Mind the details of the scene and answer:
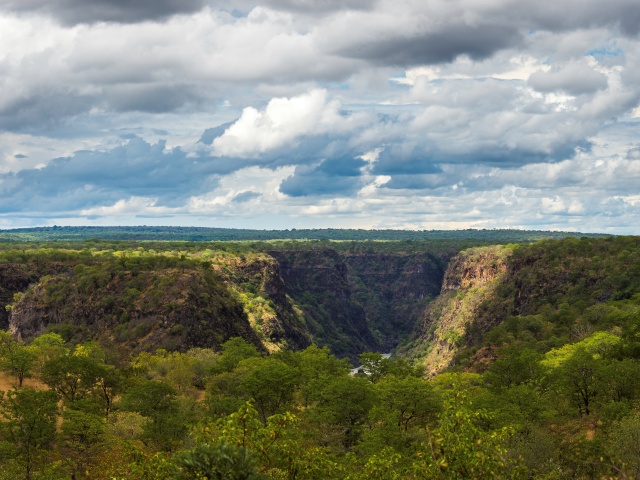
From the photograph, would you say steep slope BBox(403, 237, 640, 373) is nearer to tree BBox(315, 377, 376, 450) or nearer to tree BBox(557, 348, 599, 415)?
tree BBox(557, 348, 599, 415)

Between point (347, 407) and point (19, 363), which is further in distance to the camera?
point (19, 363)

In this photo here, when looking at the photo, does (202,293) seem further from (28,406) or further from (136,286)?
(28,406)

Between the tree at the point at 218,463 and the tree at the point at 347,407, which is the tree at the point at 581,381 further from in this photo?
the tree at the point at 218,463

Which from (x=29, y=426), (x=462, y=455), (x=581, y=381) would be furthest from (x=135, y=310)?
(x=462, y=455)

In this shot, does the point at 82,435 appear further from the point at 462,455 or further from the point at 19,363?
the point at 462,455

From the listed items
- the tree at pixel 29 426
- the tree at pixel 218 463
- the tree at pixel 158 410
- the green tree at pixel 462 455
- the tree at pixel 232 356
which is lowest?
the tree at pixel 232 356

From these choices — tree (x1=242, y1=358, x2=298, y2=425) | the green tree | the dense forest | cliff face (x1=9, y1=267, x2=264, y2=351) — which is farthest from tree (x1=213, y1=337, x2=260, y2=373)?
the green tree

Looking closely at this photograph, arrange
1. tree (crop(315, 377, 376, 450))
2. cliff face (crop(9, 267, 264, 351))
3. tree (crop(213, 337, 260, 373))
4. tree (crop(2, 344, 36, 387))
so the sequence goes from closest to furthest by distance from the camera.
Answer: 1. tree (crop(315, 377, 376, 450))
2. tree (crop(2, 344, 36, 387))
3. tree (crop(213, 337, 260, 373))
4. cliff face (crop(9, 267, 264, 351))

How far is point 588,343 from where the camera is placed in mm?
100812

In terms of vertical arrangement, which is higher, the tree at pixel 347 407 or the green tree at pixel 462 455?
the green tree at pixel 462 455

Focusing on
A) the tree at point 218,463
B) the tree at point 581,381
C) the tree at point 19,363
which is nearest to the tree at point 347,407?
the tree at point 581,381

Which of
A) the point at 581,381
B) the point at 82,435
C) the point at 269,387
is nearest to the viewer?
the point at 82,435

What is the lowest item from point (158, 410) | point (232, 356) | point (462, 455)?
point (232, 356)

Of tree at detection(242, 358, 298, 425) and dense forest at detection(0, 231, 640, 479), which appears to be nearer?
dense forest at detection(0, 231, 640, 479)
